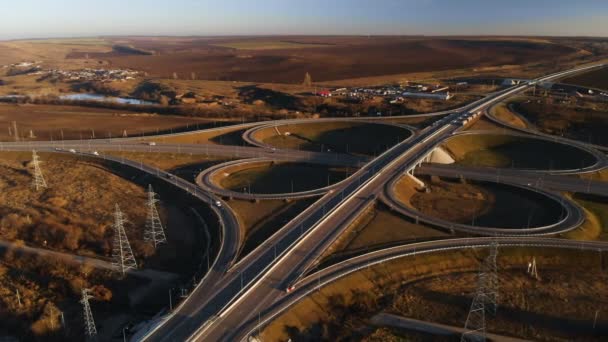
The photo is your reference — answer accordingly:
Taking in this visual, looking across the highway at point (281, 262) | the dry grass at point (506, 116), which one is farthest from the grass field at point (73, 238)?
the dry grass at point (506, 116)

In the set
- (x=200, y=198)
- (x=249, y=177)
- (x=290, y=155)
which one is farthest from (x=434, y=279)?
(x=290, y=155)

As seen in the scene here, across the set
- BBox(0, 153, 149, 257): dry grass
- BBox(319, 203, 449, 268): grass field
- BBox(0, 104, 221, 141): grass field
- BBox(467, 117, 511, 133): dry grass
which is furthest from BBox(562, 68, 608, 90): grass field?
BBox(0, 153, 149, 257): dry grass

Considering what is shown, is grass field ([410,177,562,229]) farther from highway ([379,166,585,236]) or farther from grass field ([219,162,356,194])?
grass field ([219,162,356,194])

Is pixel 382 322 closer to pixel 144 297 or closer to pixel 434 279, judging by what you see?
pixel 434 279

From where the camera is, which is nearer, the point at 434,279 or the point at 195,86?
the point at 434,279

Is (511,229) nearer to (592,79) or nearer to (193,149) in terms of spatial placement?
(193,149)

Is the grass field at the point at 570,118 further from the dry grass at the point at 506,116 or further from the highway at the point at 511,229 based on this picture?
the highway at the point at 511,229
